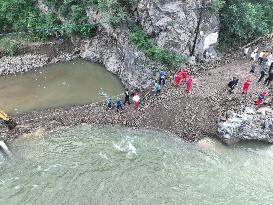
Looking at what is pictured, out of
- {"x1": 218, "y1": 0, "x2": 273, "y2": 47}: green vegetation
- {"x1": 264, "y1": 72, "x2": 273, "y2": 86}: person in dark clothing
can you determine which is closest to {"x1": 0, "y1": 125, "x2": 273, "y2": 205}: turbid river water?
{"x1": 264, "y1": 72, "x2": 273, "y2": 86}: person in dark clothing

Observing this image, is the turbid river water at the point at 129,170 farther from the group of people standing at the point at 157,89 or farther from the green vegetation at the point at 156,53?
the green vegetation at the point at 156,53

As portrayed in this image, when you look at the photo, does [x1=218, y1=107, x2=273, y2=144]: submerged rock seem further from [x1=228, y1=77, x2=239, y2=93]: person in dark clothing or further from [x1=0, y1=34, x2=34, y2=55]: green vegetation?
[x1=0, y1=34, x2=34, y2=55]: green vegetation

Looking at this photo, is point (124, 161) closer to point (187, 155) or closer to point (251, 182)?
point (187, 155)

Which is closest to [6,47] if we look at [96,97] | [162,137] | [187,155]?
[96,97]

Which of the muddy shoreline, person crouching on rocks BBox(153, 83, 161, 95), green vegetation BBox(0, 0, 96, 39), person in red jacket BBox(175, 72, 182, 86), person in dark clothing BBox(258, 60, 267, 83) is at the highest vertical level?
green vegetation BBox(0, 0, 96, 39)

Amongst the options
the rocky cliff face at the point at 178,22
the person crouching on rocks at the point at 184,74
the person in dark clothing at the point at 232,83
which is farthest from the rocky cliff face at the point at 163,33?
the person in dark clothing at the point at 232,83

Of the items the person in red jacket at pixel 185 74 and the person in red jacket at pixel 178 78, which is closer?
the person in red jacket at pixel 178 78

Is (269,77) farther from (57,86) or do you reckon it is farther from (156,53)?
(57,86)
